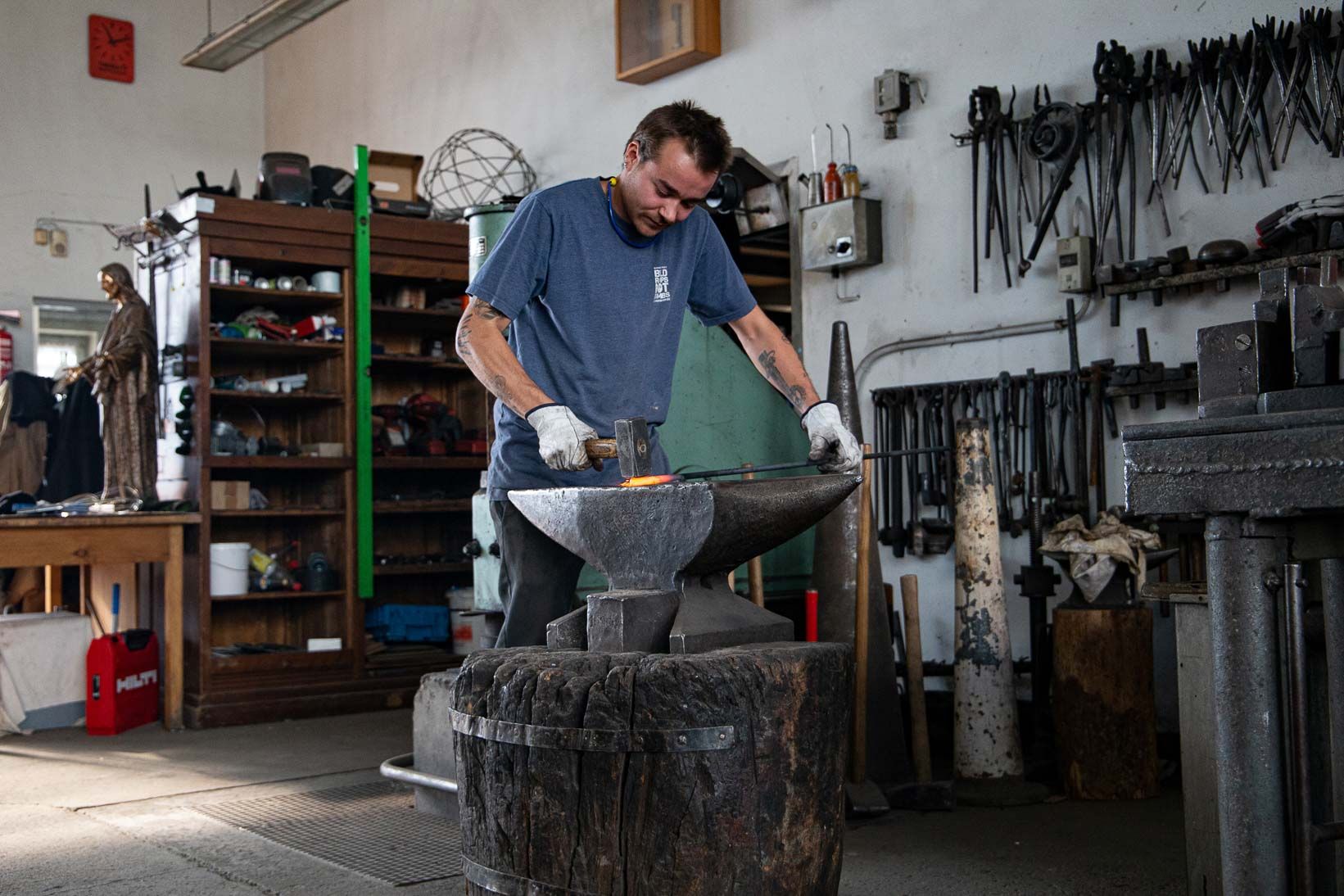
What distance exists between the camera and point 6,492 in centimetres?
662

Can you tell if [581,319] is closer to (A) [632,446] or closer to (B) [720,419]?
(A) [632,446]

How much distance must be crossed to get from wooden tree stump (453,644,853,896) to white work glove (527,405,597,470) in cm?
35

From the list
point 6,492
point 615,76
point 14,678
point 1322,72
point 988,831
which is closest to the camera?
point 988,831

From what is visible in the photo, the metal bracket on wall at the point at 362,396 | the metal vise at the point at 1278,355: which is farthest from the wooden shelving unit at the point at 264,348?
the metal vise at the point at 1278,355

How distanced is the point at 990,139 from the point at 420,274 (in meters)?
2.68

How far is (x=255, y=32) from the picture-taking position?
25.8 ft

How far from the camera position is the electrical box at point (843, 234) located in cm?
463

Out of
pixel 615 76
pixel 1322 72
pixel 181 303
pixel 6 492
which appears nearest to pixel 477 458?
pixel 181 303

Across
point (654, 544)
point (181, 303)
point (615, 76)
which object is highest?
point (615, 76)

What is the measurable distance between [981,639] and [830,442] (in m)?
1.39

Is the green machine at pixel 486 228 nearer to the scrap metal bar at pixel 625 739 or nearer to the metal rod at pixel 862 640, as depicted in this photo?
the metal rod at pixel 862 640

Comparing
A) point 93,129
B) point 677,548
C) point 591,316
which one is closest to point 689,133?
point 591,316

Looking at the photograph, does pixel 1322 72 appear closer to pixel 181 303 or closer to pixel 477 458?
pixel 477 458

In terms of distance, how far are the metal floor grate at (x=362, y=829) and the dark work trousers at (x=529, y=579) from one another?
33.3 inches
